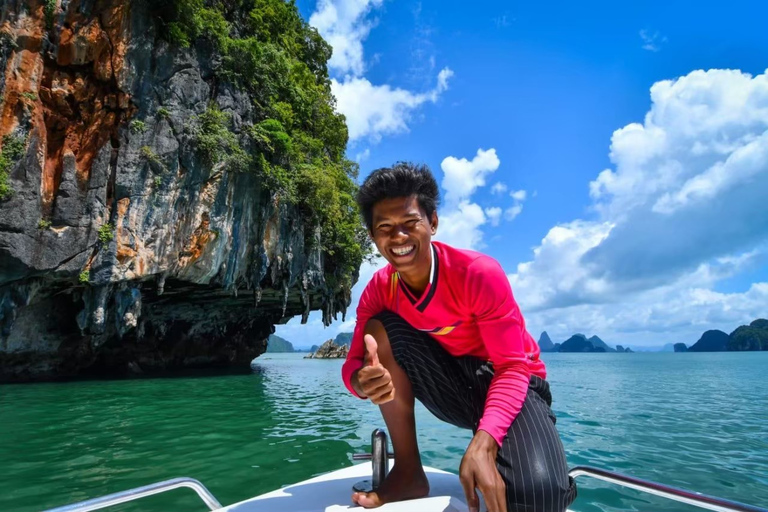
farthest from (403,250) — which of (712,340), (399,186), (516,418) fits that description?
(712,340)

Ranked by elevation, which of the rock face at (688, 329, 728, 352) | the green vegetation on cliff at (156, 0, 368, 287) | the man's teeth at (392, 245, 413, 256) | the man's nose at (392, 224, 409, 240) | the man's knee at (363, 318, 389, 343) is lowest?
the rock face at (688, 329, 728, 352)

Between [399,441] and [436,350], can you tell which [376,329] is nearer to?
[436,350]

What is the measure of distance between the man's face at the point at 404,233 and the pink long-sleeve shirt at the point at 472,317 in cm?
12

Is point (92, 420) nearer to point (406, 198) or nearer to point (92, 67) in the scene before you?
point (406, 198)

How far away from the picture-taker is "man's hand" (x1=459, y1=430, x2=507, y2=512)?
4.26 feet

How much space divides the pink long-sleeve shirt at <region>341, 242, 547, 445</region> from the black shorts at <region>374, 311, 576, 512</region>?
61 millimetres

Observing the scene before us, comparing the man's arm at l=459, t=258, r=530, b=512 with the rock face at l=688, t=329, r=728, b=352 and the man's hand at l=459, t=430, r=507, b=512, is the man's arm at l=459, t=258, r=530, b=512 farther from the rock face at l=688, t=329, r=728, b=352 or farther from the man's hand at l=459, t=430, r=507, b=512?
the rock face at l=688, t=329, r=728, b=352

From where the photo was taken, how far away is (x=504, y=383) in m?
1.55

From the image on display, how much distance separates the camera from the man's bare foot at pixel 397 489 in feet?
5.14

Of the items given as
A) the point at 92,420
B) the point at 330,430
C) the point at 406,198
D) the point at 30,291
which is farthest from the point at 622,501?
the point at 30,291

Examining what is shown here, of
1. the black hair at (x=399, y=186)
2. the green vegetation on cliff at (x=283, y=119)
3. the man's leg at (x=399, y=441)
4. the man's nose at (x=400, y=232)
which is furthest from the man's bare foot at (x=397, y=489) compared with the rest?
the green vegetation on cliff at (x=283, y=119)

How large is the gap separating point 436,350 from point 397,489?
2.07 feet

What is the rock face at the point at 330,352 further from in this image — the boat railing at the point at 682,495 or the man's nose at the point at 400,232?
the boat railing at the point at 682,495

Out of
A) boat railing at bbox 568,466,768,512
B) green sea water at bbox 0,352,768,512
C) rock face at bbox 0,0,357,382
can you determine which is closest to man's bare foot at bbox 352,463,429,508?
boat railing at bbox 568,466,768,512
